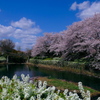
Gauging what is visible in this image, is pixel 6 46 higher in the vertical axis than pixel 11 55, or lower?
higher

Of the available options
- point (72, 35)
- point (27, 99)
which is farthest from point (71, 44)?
point (27, 99)

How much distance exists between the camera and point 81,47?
19.6 metres

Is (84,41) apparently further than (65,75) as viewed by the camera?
Yes

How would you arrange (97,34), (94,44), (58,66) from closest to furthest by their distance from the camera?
(94,44) < (97,34) < (58,66)

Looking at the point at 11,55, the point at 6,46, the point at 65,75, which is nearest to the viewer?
the point at 65,75

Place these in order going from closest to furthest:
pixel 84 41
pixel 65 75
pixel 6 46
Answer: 1. pixel 65 75
2. pixel 84 41
3. pixel 6 46

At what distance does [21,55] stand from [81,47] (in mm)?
25268

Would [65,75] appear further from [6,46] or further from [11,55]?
[6,46]

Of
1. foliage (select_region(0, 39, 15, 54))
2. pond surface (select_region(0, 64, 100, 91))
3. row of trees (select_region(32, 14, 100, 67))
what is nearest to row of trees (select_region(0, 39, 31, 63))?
foliage (select_region(0, 39, 15, 54))

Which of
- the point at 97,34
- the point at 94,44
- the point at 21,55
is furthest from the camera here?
the point at 21,55

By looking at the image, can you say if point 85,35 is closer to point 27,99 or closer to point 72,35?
point 72,35

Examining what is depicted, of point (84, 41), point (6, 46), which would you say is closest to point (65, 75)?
point (84, 41)

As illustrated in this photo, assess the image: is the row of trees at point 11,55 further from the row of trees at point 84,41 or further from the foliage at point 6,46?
the row of trees at point 84,41

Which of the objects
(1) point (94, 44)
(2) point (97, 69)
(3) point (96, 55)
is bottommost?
(2) point (97, 69)
